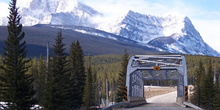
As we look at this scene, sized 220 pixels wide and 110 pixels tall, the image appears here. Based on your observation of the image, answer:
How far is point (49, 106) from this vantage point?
135 ft

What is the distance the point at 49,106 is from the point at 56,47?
281 inches

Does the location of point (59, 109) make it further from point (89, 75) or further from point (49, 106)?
point (89, 75)

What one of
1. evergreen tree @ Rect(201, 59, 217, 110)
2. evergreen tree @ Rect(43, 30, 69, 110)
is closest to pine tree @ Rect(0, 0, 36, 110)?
evergreen tree @ Rect(43, 30, 69, 110)

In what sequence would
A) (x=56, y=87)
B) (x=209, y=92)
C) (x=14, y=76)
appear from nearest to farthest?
1. (x=14, y=76)
2. (x=56, y=87)
3. (x=209, y=92)

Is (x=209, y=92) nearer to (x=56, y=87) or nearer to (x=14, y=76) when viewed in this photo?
(x=56, y=87)

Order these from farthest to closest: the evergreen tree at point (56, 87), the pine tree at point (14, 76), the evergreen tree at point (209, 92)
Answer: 1. the evergreen tree at point (209, 92)
2. the evergreen tree at point (56, 87)
3. the pine tree at point (14, 76)

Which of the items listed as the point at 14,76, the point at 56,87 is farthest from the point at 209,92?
the point at 14,76

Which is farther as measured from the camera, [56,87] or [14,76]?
[56,87]

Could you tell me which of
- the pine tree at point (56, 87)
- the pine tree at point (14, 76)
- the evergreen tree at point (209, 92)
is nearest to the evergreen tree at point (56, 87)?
the pine tree at point (56, 87)

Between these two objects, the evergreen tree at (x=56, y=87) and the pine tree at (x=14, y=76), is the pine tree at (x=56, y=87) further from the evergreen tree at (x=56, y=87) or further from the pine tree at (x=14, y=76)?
the pine tree at (x=14, y=76)

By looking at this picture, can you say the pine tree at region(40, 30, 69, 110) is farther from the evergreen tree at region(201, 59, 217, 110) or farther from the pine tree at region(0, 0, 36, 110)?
the evergreen tree at region(201, 59, 217, 110)

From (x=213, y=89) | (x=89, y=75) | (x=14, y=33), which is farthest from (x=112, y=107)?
(x=89, y=75)

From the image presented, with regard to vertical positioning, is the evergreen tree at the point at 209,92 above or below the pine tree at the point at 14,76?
below

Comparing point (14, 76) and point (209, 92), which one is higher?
point (14, 76)
